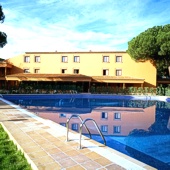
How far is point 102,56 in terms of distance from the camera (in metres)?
32.0

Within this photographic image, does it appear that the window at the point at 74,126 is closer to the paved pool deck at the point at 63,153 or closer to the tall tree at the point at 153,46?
the paved pool deck at the point at 63,153

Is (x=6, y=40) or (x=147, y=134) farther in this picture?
(x=6, y=40)

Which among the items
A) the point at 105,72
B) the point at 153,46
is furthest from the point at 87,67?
the point at 153,46

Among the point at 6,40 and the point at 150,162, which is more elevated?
the point at 6,40

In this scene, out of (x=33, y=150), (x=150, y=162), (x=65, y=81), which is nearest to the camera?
(x=33, y=150)

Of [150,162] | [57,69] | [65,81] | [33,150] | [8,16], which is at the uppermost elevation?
[8,16]

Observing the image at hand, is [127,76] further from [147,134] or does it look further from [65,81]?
[147,134]

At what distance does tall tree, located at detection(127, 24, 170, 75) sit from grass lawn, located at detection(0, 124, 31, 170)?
2585cm

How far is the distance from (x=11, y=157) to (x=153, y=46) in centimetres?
2738

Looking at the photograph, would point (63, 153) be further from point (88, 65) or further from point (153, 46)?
point (88, 65)

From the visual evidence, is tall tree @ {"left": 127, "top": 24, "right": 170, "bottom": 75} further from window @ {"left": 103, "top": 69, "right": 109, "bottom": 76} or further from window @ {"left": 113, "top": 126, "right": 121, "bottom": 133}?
window @ {"left": 113, "top": 126, "right": 121, "bottom": 133}

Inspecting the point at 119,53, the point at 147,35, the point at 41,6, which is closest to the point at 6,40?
the point at 41,6

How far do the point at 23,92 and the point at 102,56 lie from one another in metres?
14.2

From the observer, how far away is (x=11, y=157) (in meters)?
4.74
